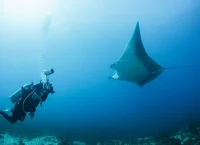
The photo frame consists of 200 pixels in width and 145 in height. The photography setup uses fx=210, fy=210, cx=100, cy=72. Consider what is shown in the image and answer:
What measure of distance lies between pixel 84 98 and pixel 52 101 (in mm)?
14919

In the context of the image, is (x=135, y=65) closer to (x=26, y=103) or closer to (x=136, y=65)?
(x=136, y=65)

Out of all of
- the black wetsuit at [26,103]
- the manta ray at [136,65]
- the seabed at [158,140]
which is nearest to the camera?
the black wetsuit at [26,103]

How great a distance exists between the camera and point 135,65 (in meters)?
8.51

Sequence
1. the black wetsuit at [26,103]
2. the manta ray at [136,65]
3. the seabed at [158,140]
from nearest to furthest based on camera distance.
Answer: the black wetsuit at [26,103] < the manta ray at [136,65] < the seabed at [158,140]

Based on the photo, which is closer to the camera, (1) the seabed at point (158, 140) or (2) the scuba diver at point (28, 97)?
(2) the scuba diver at point (28, 97)

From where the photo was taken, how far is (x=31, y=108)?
17.5 ft

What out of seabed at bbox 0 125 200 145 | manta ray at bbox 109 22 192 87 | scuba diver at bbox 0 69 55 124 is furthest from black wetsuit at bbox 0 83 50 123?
seabed at bbox 0 125 200 145

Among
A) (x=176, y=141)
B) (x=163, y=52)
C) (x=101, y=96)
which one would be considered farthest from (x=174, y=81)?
(x=176, y=141)

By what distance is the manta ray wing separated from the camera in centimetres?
805

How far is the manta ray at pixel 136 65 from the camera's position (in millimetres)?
8055

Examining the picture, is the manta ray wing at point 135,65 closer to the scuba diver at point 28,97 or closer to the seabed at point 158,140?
the scuba diver at point 28,97

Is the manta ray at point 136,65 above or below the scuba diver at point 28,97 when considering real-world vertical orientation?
above

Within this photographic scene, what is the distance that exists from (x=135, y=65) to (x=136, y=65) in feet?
0.14

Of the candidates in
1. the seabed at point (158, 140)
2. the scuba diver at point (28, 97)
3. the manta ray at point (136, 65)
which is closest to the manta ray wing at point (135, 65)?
the manta ray at point (136, 65)
